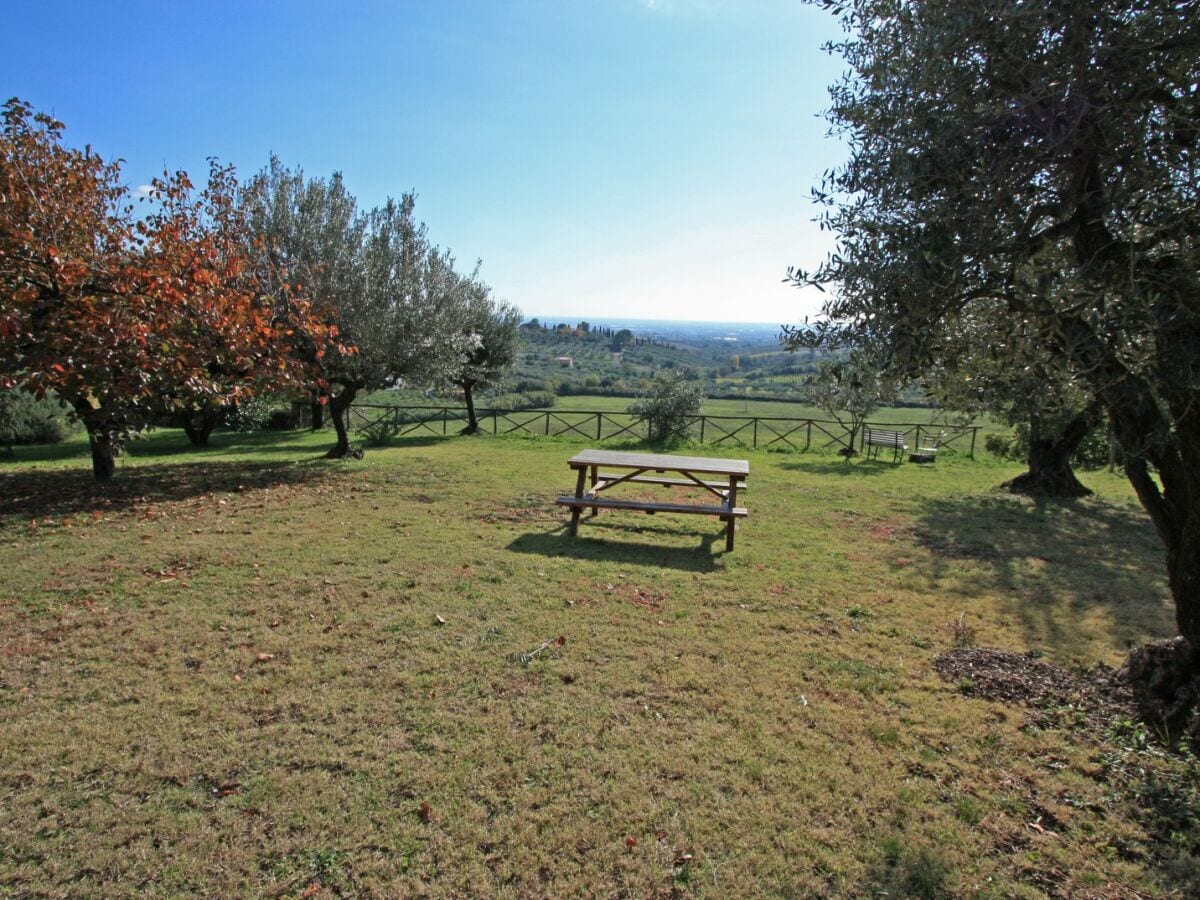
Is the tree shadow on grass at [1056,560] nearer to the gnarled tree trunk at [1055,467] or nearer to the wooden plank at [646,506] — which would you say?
the gnarled tree trunk at [1055,467]

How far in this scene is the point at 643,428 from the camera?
20.0 meters

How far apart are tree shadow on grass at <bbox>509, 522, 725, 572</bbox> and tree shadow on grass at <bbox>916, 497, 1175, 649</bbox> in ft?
8.00

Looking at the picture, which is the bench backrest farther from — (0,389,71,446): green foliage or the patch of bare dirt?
(0,389,71,446): green foliage

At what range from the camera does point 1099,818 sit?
9.55ft

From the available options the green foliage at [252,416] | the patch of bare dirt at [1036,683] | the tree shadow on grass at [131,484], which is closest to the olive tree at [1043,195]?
the patch of bare dirt at [1036,683]

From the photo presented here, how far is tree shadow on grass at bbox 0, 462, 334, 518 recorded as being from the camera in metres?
8.47

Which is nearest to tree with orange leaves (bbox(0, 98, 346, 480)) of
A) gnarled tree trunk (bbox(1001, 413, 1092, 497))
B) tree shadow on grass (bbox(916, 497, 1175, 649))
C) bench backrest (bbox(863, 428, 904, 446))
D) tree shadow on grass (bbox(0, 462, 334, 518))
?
tree shadow on grass (bbox(0, 462, 334, 518))

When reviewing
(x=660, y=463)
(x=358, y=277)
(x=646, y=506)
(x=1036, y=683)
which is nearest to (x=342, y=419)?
(x=358, y=277)

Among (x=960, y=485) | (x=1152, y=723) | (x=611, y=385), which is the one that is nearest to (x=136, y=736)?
Answer: (x=1152, y=723)

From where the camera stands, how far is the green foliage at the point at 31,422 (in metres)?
17.4

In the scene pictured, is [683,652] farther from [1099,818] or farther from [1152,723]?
[1152,723]

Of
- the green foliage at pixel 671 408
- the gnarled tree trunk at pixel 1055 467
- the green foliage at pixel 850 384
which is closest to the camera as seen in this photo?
the green foliage at pixel 850 384

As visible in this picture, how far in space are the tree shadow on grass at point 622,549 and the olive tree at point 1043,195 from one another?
398 centimetres

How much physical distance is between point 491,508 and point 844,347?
A: 21.6ft
